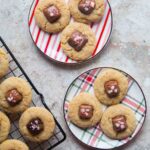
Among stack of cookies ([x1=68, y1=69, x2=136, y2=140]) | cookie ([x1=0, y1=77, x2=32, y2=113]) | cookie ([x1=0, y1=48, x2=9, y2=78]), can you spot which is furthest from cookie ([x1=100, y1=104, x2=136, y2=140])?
cookie ([x1=0, y1=48, x2=9, y2=78])

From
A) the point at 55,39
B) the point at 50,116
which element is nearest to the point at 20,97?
the point at 50,116

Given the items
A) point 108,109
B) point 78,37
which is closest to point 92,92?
point 108,109

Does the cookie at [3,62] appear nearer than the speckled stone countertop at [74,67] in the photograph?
Yes

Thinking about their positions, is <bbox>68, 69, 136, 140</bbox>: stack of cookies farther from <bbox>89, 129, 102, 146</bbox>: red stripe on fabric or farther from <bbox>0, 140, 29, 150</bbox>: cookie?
<bbox>0, 140, 29, 150</bbox>: cookie

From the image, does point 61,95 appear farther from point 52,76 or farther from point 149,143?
point 149,143

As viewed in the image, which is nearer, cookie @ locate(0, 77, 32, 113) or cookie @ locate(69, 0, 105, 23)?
cookie @ locate(0, 77, 32, 113)

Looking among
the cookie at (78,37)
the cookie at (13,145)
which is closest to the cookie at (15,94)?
the cookie at (13,145)

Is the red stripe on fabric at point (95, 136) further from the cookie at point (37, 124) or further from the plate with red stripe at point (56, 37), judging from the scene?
the plate with red stripe at point (56, 37)
